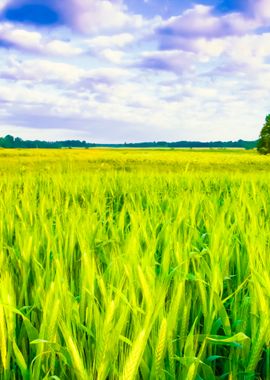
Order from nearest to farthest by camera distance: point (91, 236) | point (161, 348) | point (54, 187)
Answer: point (161, 348), point (91, 236), point (54, 187)

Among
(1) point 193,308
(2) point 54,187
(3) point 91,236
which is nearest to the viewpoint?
(1) point 193,308

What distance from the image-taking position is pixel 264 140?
6088cm

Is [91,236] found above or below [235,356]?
above

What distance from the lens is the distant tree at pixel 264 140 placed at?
59287mm

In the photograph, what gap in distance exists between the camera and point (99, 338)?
103cm

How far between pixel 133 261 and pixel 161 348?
590 mm

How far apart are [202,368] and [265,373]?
213 millimetres

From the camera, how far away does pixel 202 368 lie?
1.17m

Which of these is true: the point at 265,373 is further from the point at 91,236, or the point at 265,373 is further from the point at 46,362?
the point at 91,236

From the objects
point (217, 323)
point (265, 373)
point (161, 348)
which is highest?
point (161, 348)

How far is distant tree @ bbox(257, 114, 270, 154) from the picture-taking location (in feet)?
195

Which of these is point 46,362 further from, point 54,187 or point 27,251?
point 54,187

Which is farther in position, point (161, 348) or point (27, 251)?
point (27, 251)

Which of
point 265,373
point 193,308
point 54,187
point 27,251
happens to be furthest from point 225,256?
point 54,187
